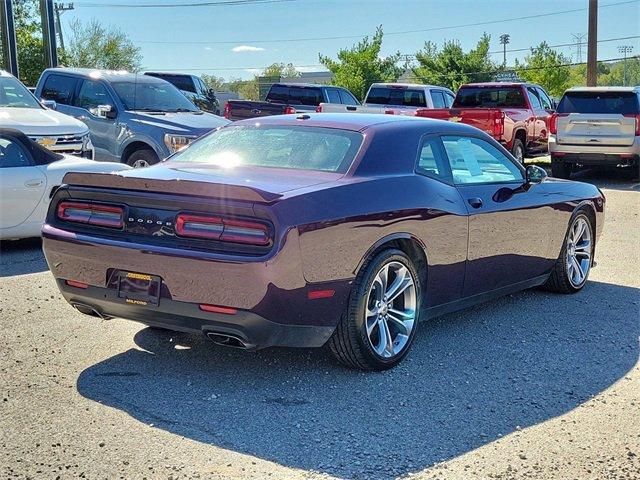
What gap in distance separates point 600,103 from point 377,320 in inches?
520

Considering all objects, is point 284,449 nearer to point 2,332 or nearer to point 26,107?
point 2,332

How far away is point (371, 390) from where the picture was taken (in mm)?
4699

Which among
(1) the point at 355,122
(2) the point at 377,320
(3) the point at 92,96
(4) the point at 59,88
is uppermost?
(4) the point at 59,88

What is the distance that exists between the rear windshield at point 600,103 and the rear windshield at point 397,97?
4.58 meters

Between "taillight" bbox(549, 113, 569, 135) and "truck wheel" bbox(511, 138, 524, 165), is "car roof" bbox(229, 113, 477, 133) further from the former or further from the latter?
"truck wheel" bbox(511, 138, 524, 165)

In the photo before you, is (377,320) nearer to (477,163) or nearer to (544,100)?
(477,163)

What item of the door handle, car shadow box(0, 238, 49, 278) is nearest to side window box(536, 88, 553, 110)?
car shadow box(0, 238, 49, 278)

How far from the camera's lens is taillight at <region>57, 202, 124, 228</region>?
4.74 metres

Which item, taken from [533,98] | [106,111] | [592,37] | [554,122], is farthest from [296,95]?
[592,37]

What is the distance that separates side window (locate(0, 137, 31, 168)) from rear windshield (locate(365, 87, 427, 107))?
13502mm

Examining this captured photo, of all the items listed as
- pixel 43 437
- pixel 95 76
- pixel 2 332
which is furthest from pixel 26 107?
pixel 43 437

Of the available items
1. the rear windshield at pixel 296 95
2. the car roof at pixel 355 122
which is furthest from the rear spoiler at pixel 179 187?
the rear windshield at pixel 296 95

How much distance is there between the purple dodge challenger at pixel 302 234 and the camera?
4355 millimetres

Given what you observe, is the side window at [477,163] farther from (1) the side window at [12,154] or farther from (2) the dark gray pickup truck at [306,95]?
(2) the dark gray pickup truck at [306,95]
